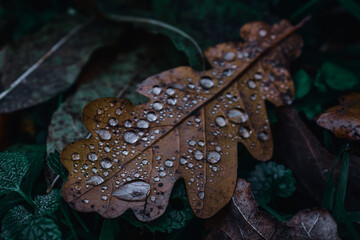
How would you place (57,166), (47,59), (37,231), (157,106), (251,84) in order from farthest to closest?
1. (47,59)
2. (251,84)
3. (157,106)
4. (57,166)
5. (37,231)

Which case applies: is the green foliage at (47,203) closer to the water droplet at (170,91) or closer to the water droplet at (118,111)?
the water droplet at (118,111)

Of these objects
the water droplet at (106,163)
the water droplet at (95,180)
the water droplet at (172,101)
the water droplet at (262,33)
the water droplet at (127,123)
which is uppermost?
the water droplet at (262,33)

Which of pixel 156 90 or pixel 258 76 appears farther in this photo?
pixel 258 76

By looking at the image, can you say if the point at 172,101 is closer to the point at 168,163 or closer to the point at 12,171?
the point at 168,163

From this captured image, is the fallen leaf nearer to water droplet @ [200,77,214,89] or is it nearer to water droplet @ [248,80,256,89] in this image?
water droplet @ [248,80,256,89]

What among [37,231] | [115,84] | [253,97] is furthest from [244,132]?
[37,231]

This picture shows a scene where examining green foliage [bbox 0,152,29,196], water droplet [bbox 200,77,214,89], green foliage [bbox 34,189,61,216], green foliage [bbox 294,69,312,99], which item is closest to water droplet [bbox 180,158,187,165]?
water droplet [bbox 200,77,214,89]

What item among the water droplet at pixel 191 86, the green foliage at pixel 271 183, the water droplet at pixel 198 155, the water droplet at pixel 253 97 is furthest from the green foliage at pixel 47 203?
the water droplet at pixel 253 97

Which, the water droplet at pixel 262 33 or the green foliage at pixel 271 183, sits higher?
the water droplet at pixel 262 33
